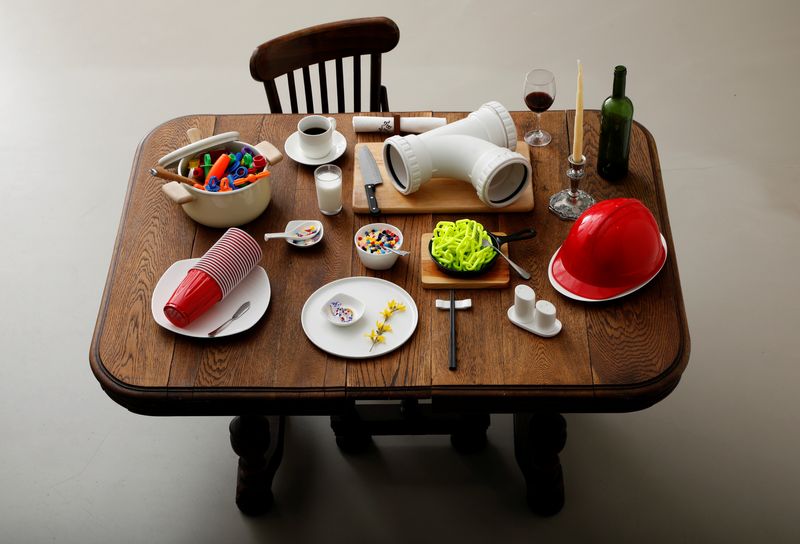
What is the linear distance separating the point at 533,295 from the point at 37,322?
6.62 ft

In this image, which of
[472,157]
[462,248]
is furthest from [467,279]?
[472,157]

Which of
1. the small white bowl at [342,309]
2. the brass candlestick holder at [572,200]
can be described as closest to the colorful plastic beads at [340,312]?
the small white bowl at [342,309]

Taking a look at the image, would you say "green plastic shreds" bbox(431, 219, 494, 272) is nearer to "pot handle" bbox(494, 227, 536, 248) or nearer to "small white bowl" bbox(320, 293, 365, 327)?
"pot handle" bbox(494, 227, 536, 248)

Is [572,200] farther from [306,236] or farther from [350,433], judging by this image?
[350,433]

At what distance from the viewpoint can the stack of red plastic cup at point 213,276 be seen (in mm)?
1812

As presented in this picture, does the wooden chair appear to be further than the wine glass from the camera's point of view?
Yes

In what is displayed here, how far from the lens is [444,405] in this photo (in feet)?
5.65

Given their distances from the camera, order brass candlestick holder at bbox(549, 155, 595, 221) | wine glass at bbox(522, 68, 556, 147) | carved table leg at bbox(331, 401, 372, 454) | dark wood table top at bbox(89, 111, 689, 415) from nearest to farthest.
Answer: dark wood table top at bbox(89, 111, 689, 415) → brass candlestick holder at bbox(549, 155, 595, 221) → wine glass at bbox(522, 68, 556, 147) → carved table leg at bbox(331, 401, 372, 454)

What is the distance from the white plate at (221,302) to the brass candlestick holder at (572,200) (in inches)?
28.9

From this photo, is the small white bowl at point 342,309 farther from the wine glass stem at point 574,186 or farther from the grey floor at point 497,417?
the grey floor at point 497,417

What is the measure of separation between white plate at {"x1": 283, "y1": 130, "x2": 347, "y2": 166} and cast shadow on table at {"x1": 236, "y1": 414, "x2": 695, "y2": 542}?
901mm

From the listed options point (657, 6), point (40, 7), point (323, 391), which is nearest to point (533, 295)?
point (323, 391)

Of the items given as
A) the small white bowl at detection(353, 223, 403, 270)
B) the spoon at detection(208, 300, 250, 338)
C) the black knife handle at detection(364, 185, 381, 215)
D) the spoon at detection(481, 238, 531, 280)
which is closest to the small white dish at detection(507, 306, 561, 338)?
the spoon at detection(481, 238, 531, 280)

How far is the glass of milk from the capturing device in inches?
80.4
